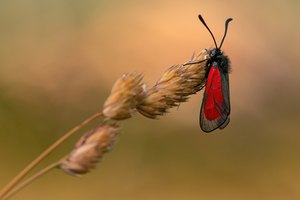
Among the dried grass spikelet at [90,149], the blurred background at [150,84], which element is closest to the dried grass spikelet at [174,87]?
the dried grass spikelet at [90,149]

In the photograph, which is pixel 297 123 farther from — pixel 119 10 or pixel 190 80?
pixel 190 80

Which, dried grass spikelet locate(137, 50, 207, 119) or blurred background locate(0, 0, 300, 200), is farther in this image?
blurred background locate(0, 0, 300, 200)

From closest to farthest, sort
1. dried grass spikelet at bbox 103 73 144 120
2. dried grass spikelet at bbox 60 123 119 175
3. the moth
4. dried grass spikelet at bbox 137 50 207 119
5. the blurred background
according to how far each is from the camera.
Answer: dried grass spikelet at bbox 60 123 119 175 → dried grass spikelet at bbox 103 73 144 120 → dried grass spikelet at bbox 137 50 207 119 → the moth → the blurred background

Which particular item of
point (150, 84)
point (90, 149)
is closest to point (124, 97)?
point (90, 149)

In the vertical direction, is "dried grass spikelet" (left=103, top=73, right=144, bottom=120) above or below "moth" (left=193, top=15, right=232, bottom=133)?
above

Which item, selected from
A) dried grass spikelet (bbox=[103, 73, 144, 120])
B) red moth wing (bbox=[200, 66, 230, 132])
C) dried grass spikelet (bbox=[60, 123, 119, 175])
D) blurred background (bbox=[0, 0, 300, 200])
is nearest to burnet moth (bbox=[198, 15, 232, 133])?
red moth wing (bbox=[200, 66, 230, 132])

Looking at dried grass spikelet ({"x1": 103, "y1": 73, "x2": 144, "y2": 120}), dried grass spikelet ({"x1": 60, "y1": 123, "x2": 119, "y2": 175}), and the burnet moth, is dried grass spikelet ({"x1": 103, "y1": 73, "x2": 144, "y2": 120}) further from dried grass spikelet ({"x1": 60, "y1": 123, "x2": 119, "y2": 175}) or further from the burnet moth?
the burnet moth
